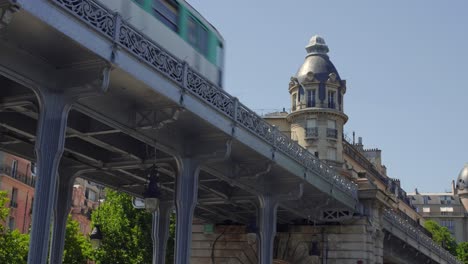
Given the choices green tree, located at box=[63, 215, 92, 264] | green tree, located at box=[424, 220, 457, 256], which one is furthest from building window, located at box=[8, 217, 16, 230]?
green tree, located at box=[424, 220, 457, 256]

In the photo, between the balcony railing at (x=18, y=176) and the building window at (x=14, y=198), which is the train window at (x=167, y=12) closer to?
the balcony railing at (x=18, y=176)

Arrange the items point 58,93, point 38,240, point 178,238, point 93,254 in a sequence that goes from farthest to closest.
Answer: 1. point 93,254
2. point 178,238
3. point 58,93
4. point 38,240

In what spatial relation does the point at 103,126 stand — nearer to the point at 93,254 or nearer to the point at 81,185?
the point at 93,254

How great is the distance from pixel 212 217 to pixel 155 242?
10995 millimetres

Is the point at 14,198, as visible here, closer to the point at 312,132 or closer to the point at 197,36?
the point at 312,132

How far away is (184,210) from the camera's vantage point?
19766mm

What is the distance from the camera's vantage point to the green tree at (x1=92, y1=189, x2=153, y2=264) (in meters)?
48.6

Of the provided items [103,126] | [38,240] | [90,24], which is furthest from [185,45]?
[38,240]

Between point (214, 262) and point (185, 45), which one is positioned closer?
point (185, 45)

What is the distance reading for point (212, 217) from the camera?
35.5 metres

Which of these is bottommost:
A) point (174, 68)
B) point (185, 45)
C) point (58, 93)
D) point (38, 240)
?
point (38, 240)

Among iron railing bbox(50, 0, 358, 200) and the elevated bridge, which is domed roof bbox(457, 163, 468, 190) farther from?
iron railing bbox(50, 0, 358, 200)

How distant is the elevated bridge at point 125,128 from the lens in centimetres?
1459

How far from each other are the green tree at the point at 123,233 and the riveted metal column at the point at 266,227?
78.0 ft
